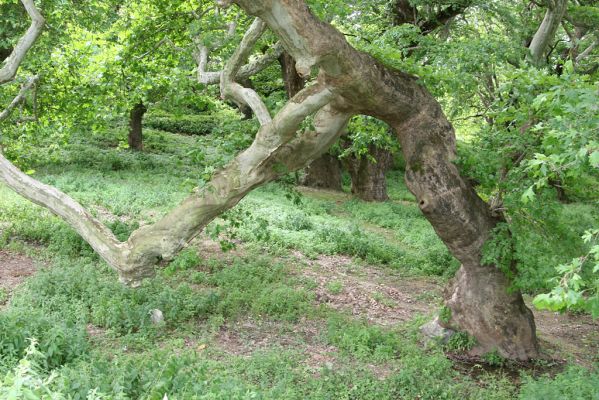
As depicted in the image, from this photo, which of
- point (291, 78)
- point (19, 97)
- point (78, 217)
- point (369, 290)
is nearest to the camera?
point (78, 217)

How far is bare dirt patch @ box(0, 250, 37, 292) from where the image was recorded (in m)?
9.36

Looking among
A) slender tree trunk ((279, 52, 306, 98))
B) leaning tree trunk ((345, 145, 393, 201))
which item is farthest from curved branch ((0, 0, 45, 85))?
leaning tree trunk ((345, 145, 393, 201))

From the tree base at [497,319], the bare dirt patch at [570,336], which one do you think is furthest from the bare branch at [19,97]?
the bare dirt patch at [570,336]

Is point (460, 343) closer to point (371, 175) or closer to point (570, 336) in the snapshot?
point (570, 336)

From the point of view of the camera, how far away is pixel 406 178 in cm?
873

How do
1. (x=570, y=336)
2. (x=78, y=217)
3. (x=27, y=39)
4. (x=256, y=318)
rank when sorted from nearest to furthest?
(x=78, y=217), (x=256, y=318), (x=27, y=39), (x=570, y=336)

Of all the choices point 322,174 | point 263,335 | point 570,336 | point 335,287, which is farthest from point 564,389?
point 322,174

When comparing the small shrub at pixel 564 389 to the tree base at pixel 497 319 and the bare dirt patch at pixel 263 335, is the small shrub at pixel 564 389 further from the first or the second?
the bare dirt patch at pixel 263 335

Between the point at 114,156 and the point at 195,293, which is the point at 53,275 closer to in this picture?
the point at 195,293

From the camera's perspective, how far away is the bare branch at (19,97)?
410 inches

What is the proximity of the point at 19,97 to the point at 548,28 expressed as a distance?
29.3 ft

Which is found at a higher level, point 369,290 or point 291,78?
point 291,78

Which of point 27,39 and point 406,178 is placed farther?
point 27,39

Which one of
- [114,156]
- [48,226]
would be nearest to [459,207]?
[48,226]
